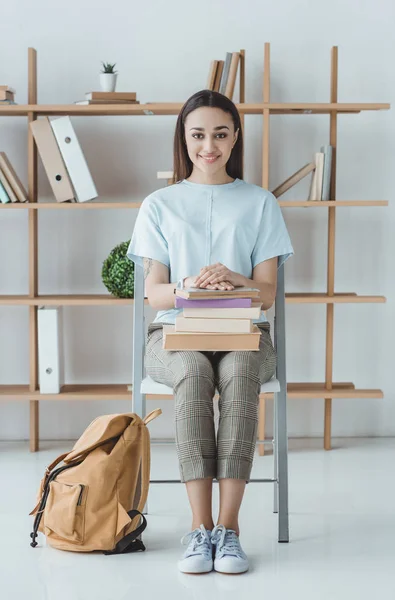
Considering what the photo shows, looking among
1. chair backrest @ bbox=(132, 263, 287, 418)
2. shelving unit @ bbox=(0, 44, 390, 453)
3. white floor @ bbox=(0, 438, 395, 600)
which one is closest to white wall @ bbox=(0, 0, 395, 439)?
shelving unit @ bbox=(0, 44, 390, 453)

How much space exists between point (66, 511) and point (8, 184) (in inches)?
61.6

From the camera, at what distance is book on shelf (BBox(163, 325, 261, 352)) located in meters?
2.20

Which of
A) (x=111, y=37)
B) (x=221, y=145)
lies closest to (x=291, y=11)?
(x=111, y=37)

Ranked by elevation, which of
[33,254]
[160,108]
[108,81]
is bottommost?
[33,254]

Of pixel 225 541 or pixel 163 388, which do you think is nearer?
pixel 225 541

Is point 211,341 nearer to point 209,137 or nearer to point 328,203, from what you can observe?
point 209,137

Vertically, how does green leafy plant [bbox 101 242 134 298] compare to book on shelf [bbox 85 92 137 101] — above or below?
below

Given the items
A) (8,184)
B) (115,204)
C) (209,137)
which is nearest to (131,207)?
(115,204)

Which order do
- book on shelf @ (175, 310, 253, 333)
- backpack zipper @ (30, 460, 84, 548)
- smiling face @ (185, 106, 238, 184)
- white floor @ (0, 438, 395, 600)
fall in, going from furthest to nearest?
1. smiling face @ (185, 106, 238, 184)
2. backpack zipper @ (30, 460, 84, 548)
3. book on shelf @ (175, 310, 253, 333)
4. white floor @ (0, 438, 395, 600)

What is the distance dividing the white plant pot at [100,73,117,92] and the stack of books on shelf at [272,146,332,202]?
74cm

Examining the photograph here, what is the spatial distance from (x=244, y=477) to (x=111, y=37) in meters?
2.11

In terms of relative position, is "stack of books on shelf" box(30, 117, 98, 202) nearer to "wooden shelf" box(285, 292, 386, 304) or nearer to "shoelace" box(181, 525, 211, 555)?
"wooden shelf" box(285, 292, 386, 304)

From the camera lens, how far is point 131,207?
3.38m

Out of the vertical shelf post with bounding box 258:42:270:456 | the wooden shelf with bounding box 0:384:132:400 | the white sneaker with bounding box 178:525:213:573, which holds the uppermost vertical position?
the vertical shelf post with bounding box 258:42:270:456
